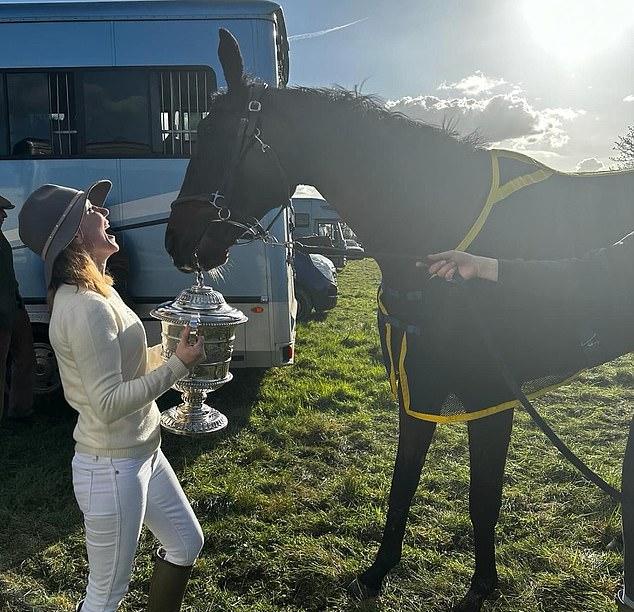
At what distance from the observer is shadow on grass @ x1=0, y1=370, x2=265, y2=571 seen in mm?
3291

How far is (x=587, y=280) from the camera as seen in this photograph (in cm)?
166

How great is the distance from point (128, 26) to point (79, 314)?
13.1ft

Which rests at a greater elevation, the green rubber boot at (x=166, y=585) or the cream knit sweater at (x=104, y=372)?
the cream knit sweater at (x=104, y=372)

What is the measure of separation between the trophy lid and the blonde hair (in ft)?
1.47

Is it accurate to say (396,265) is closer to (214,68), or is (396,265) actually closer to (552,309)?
(552,309)

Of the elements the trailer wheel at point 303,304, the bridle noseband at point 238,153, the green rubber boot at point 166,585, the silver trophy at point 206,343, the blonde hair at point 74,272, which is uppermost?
the bridle noseband at point 238,153

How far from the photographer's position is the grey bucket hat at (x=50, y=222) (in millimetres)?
1814

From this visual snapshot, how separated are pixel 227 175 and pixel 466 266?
1207 millimetres

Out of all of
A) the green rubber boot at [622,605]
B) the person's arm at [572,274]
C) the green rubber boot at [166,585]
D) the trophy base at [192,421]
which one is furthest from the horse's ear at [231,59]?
the green rubber boot at [622,605]

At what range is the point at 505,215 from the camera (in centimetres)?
227

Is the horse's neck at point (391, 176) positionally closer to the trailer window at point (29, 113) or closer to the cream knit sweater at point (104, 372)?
the cream knit sweater at point (104, 372)

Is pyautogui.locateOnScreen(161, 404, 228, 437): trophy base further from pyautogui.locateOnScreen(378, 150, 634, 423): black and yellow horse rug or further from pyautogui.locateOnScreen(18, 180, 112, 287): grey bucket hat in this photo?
pyautogui.locateOnScreen(18, 180, 112, 287): grey bucket hat

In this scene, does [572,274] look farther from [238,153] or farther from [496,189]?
[238,153]

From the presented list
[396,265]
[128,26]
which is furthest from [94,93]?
[396,265]
